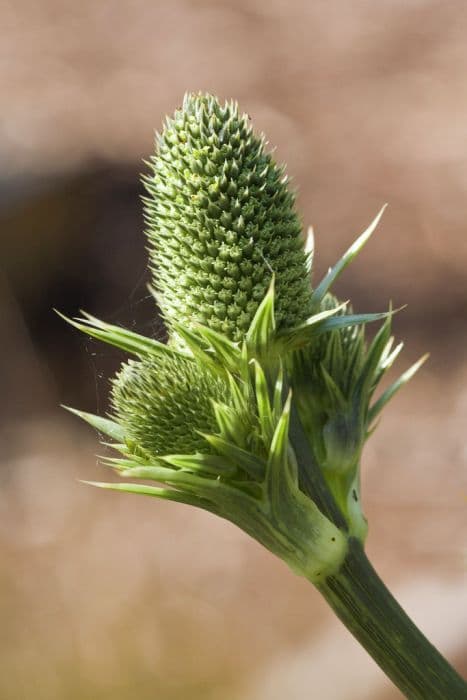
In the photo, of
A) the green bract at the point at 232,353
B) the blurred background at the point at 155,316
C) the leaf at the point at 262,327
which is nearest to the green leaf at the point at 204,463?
the green bract at the point at 232,353

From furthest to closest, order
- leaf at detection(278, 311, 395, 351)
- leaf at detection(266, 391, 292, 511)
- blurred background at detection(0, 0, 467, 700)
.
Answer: blurred background at detection(0, 0, 467, 700) → leaf at detection(278, 311, 395, 351) → leaf at detection(266, 391, 292, 511)

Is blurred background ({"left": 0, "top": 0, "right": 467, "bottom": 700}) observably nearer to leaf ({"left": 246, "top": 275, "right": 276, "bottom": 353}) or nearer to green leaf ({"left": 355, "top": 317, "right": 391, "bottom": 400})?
green leaf ({"left": 355, "top": 317, "right": 391, "bottom": 400})

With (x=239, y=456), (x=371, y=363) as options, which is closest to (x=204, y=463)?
(x=239, y=456)

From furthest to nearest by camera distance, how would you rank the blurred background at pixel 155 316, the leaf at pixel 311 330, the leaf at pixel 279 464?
1. the blurred background at pixel 155 316
2. the leaf at pixel 311 330
3. the leaf at pixel 279 464

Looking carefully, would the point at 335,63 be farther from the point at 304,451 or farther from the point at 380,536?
the point at 304,451

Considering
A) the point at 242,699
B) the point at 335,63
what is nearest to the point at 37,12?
the point at 335,63

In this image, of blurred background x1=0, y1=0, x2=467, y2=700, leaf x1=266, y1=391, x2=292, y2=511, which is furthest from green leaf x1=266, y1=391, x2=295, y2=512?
blurred background x1=0, y1=0, x2=467, y2=700

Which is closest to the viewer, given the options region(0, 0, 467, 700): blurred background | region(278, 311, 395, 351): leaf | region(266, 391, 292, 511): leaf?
region(266, 391, 292, 511): leaf

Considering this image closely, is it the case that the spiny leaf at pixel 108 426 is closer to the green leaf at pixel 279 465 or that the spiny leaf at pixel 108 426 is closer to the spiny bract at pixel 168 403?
the spiny bract at pixel 168 403
